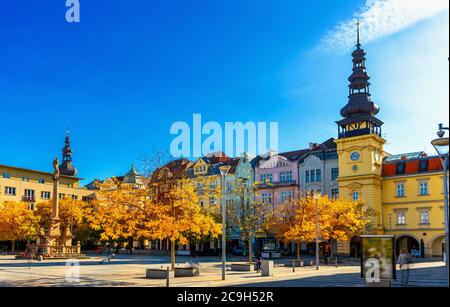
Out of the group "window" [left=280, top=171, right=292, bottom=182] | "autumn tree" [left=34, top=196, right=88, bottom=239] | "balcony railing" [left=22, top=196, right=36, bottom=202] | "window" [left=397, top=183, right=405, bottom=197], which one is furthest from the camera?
"balcony railing" [left=22, top=196, right=36, bottom=202]

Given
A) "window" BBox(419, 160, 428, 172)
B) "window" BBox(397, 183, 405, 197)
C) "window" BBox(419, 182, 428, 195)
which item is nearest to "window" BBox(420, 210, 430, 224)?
"window" BBox(419, 182, 428, 195)

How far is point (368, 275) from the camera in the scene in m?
21.2

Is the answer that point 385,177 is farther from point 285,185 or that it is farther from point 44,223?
point 44,223

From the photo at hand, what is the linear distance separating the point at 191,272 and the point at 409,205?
1739 inches

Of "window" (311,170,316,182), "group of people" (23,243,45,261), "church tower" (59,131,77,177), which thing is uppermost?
"church tower" (59,131,77,177)

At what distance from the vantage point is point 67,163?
4262 inches

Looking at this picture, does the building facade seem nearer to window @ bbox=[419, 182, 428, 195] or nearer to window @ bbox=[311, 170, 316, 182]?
window @ bbox=[311, 170, 316, 182]

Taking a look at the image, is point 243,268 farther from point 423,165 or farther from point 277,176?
point 277,176

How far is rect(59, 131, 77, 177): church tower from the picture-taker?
107875 mm

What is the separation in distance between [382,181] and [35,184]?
62.3 m

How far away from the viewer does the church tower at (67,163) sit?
10788 centimetres

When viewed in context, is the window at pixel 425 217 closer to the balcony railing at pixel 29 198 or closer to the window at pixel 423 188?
the window at pixel 423 188

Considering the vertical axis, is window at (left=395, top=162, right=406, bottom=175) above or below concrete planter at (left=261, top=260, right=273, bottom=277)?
above

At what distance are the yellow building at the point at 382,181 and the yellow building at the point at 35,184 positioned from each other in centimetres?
5265
